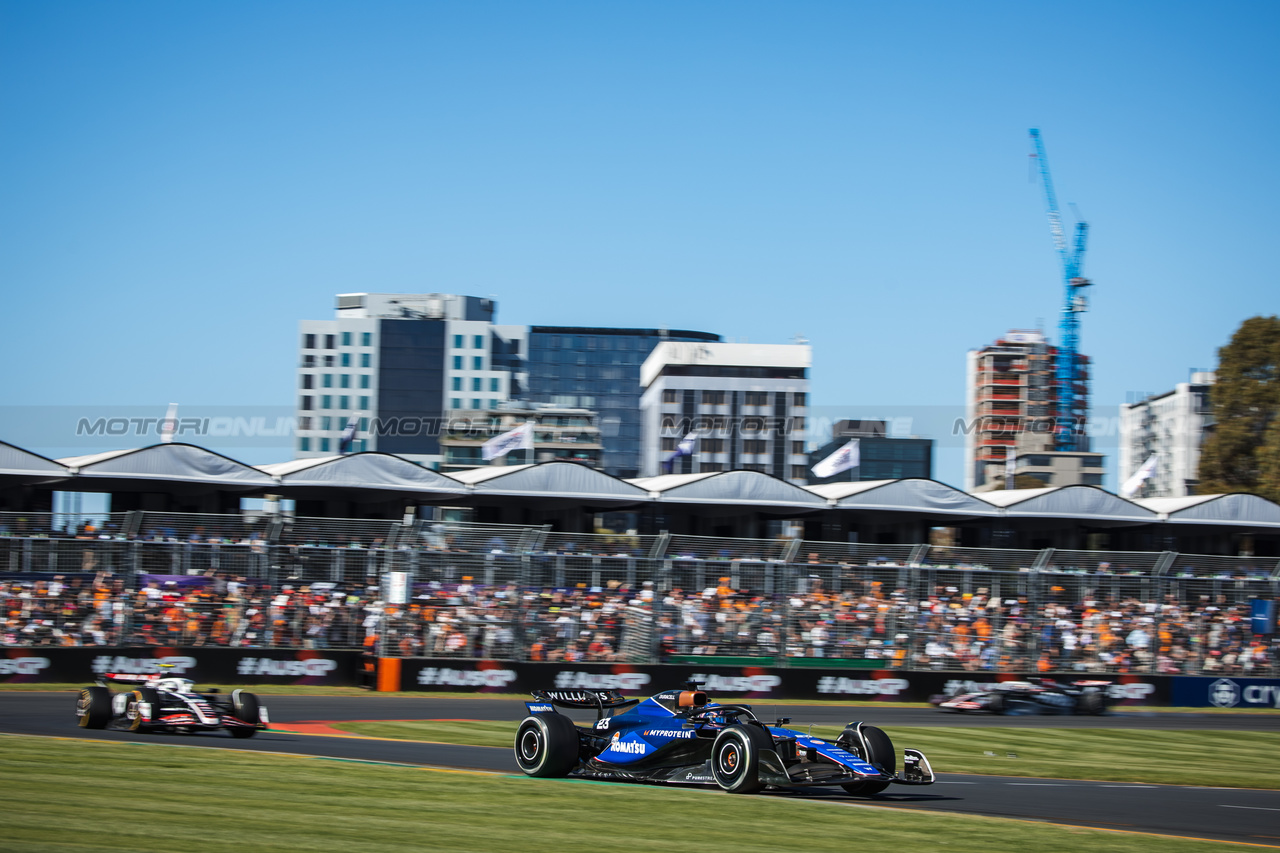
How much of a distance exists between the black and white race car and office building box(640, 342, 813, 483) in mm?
112746

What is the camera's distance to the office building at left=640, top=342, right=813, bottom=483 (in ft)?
428

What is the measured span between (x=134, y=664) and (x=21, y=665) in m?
2.10

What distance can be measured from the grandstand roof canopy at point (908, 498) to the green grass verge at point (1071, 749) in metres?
15.1

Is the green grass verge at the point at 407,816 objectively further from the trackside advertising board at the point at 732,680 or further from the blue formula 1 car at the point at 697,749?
the trackside advertising board at the point at 732,680

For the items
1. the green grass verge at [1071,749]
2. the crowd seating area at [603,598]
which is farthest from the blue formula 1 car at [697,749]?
the crowd seating area at [603,598]

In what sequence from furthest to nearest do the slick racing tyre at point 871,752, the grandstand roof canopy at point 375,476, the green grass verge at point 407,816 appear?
the grandstand roof canopy at point 375,476 < the slick racing tyre at point 871,752 < the green grass verge at point 407,816

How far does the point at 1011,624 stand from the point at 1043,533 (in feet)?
41.3

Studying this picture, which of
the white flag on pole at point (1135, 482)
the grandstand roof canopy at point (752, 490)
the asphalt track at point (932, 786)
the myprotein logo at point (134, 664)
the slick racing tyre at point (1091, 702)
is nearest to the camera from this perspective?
the asphalt track at point (932, 786)

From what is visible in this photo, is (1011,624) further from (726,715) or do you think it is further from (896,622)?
(726,715)

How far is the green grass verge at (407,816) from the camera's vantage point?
8336 millimetres

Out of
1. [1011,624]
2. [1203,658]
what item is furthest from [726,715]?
[1203,658]

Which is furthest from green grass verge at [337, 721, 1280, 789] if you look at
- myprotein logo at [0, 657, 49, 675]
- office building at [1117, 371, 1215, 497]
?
office building at [1117, 371, 1215, 497]

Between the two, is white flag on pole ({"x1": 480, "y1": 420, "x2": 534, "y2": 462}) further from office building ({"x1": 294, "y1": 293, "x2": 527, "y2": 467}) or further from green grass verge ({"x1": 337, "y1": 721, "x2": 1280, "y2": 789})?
office building ({"x1": 294, "y1": 293, "x2": 527, "y2": 467})

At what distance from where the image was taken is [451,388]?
125 meters
